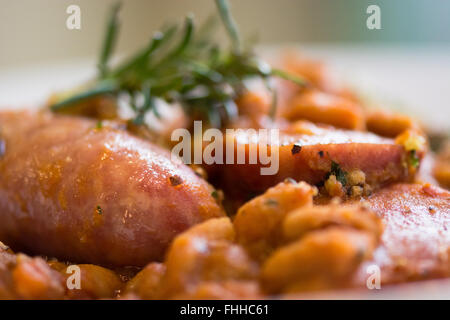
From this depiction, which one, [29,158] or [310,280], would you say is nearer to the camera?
[310,280]

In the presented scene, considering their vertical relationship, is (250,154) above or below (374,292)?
above

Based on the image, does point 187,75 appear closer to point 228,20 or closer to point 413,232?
point 228,20

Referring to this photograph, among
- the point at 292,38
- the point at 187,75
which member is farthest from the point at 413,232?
the point at 292,38

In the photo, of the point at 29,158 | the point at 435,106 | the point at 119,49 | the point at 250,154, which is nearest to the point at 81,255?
the point at 29,158

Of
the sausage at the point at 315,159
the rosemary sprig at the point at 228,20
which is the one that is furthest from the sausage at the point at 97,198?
the rosemary sprig at the point at 228,20

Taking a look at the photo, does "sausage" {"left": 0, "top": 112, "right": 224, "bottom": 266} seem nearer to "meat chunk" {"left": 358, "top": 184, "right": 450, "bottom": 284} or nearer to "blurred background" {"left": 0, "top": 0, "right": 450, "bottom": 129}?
"meat chunk" {"left": 358, "top": 184, "right": 450, "bottom": 284}

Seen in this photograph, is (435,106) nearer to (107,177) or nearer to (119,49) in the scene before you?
(107,177)
